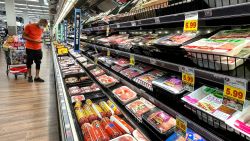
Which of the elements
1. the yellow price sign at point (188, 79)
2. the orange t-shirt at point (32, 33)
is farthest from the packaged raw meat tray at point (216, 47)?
the orange t-shirt at point (32, 33)

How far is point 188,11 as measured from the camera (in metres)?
1.28

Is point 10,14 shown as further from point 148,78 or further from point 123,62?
point 148,78

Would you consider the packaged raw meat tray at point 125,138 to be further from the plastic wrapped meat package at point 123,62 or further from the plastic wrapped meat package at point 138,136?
the plastic wrapped meat package at point 123,62

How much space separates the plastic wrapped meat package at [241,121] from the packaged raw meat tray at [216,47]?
11.1 inches

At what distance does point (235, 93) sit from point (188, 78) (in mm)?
346

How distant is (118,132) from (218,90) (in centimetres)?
79

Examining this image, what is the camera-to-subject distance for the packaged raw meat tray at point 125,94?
2.04 meters

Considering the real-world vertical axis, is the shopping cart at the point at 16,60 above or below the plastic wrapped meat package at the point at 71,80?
above

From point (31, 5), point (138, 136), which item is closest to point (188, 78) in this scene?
point (138, 136)

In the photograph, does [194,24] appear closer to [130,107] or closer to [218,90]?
[218,90]

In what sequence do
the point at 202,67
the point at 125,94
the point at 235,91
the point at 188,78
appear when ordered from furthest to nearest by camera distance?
1. the point at 125,94
2. the point at 188,78
3. the point at 202,67
4. the point at 235,91

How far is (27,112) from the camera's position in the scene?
3549 mm

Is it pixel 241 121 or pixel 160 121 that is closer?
pixel 241 121

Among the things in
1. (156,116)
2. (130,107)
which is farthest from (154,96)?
(130,107)
